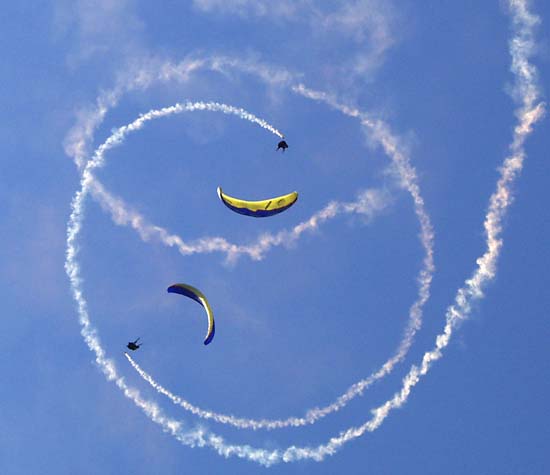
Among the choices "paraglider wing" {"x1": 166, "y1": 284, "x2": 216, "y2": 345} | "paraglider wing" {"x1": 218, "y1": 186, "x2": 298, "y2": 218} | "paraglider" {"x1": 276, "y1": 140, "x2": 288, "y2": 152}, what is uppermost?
"paraglider" {"x1": 276, "y1": 140, "x2": 288, "y2": 152}

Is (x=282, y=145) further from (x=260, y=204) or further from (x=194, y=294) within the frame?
(x=194, y=294)

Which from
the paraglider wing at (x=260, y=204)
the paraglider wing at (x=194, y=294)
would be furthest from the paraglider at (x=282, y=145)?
the paraglider wing at (x=194, y=294)

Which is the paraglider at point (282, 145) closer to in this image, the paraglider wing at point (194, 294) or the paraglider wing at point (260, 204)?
the paraglider wing at point (260, 204)

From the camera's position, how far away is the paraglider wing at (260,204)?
65.4 m

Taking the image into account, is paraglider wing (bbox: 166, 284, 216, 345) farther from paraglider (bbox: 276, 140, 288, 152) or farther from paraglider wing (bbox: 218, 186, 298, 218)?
paraglider (bbox: 276, 140, 288, 152)

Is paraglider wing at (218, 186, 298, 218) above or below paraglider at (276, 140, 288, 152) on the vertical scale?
below

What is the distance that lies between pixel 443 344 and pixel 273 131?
22.1 meters

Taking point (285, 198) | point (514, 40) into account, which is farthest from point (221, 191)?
point (514, 40)

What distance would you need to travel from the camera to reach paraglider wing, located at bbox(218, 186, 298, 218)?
65438mm

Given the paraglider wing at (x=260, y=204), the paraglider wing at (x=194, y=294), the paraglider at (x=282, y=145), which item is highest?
the paraglider at (x=282, y=145)

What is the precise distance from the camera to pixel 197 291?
66688 millimetres

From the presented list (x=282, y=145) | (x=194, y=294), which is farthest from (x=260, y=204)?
(x=194, y=294)

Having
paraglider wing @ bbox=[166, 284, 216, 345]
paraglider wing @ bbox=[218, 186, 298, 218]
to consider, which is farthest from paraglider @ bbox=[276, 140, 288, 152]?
paraglider wing @ bbox=[166, 284, 216, 345]

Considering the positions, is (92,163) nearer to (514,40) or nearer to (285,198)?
(285,198)
